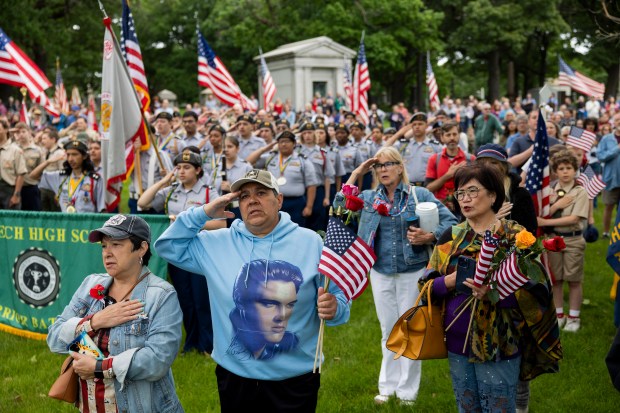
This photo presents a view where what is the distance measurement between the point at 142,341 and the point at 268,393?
0.78 metres

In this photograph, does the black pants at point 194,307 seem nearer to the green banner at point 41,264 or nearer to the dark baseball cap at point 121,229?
the green banner at point 41,264

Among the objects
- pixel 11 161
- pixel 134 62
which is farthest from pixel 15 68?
pixel 134 62

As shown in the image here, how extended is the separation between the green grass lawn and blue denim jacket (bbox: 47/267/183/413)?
88.2 inches

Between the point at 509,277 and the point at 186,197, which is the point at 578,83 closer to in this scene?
the point at 186,197

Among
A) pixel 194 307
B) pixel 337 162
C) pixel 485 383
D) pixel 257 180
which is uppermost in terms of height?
pixel 257 180

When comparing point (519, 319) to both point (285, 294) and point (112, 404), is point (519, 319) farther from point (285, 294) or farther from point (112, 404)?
point (112, 404)

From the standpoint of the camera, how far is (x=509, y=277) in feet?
12.7

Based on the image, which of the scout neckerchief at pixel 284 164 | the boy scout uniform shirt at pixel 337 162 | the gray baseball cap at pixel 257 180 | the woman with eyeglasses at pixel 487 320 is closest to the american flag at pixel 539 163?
the woman with eyeglasses at pixel 487 320

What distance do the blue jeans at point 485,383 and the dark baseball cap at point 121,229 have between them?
81.7 inches

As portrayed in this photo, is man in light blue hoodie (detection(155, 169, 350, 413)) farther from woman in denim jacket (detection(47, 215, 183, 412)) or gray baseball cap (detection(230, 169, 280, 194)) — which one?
woman in denim jacket (detection(47, 215, 183, 412))

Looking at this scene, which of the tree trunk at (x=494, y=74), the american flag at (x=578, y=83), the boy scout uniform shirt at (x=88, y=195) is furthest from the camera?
the tree trunk at (x=494, y=74)

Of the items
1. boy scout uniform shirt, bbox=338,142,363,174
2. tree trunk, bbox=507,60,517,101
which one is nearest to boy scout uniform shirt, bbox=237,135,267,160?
boy scout uniform shirt, bbox=338,142,363,174

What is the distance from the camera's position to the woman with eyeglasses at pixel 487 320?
4188 mm

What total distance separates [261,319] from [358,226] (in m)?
2.54
